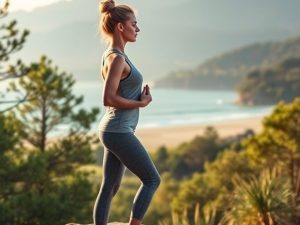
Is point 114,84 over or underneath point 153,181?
over

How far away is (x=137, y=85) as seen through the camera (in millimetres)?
4352

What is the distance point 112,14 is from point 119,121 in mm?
759

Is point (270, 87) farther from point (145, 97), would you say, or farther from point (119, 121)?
point (119, 121)

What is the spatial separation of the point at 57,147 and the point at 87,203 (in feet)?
12.9

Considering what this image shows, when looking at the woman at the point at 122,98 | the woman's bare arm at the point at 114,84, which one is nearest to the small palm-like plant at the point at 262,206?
the woman at the point at 122,98

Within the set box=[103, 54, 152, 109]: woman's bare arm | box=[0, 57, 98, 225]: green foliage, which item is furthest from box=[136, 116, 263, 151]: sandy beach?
box=[103, 54, 152, 109]: woman's bare arm

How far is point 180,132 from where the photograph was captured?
76.9 metres

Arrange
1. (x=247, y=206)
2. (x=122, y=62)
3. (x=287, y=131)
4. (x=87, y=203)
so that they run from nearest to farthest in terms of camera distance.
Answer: (x=122, y=62), (x=247, y=206), (x=87, y=203), (x=287, y=131)

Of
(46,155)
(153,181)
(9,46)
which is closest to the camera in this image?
(153,181)

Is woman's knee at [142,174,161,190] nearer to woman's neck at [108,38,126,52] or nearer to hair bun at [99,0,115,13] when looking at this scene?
woman's neck at [108,38,126,52]

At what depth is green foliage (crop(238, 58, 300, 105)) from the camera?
476 feet

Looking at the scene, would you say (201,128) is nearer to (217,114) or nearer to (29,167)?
(217,114)

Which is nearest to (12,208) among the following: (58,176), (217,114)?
(58,176)

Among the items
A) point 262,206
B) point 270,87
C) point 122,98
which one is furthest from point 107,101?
point 270,87
